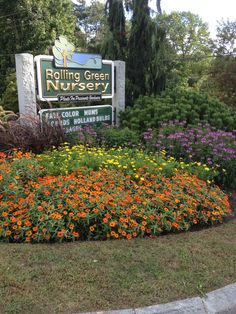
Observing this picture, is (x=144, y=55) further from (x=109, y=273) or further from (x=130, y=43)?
(x=109, y=273)

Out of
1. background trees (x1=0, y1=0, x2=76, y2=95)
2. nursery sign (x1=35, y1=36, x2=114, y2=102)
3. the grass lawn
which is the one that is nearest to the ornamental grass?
the grass lawn

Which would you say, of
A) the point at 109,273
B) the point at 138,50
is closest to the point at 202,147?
the point at 109,273

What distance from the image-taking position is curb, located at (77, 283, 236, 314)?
7.50ft

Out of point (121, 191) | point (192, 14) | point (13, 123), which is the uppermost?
point (192, 14)

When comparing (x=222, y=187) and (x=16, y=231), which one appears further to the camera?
(x=222, y=187)

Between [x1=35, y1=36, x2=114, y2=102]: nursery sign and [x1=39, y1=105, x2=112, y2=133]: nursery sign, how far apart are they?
0.75 ft

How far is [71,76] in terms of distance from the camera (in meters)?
6.50

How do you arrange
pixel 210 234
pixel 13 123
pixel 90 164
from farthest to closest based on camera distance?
pixel 13 123 → pixel 90 164 → pixel 210 234

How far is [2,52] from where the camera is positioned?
17375 millimetres

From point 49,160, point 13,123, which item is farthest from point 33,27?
point 49,160

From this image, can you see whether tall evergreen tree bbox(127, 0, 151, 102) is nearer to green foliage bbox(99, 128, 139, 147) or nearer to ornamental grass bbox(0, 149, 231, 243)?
green foliage bbox(99, 128, 139, 147)

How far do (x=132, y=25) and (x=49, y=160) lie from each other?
570cm

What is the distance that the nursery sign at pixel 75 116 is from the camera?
19.9 ft

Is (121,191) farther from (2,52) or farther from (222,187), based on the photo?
(2,52)
